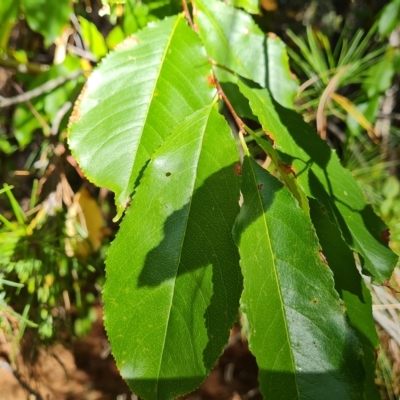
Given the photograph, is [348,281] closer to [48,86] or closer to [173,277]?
[173,277]

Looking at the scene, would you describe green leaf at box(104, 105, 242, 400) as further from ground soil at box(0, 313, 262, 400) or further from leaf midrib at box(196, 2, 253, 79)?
ground soil at box(0, 313, 262, 400)

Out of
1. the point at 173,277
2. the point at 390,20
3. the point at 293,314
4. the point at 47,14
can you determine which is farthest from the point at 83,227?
the point at 390,20

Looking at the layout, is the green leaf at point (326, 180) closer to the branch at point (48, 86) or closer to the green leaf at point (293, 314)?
the green leaf at point (293, 314)

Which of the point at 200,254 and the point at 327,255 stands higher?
the point at 200,254

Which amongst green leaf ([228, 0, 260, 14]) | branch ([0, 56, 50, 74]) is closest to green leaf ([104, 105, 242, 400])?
green leaf ([228, 0, 260, 14])

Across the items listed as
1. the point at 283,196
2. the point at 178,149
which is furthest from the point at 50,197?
the point at 283,196

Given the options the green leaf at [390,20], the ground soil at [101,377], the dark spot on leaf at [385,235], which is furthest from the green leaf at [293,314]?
the ground soil at [101,377]

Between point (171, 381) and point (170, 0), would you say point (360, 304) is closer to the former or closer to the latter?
point (171, 381)
